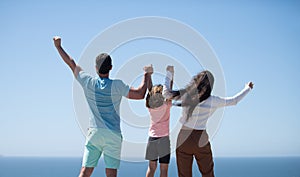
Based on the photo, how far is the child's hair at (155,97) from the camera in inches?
253

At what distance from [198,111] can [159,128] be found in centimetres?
93

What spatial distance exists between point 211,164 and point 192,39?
2106 mm

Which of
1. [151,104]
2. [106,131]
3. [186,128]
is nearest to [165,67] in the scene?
[151,104]

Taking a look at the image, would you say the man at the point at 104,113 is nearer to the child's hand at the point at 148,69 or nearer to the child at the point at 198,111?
the child's hand at the point at 148,69

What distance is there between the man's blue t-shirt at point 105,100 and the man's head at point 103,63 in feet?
0.43

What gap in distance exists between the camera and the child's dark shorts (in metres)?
6.49

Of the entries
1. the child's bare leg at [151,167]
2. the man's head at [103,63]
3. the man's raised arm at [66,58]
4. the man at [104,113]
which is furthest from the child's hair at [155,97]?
the man's raised arm at [66,58]

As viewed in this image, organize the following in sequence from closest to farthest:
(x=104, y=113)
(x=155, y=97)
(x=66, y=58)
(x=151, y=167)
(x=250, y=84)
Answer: (x=104, y=113) < (x=66, y=58) < (x=250, y=84) < (x=155, y=97) < (x=151, y=167)

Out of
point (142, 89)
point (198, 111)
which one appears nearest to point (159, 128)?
point (198, 111)

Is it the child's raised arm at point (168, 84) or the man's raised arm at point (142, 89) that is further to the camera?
the child's raised arm at point (168, 84)

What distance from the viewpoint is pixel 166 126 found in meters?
6.54

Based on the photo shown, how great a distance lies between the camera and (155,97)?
6457 millimetres

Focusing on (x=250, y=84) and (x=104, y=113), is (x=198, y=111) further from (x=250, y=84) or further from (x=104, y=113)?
(x=104, y=113)

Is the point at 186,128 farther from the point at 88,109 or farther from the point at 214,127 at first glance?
the point at 88,109
